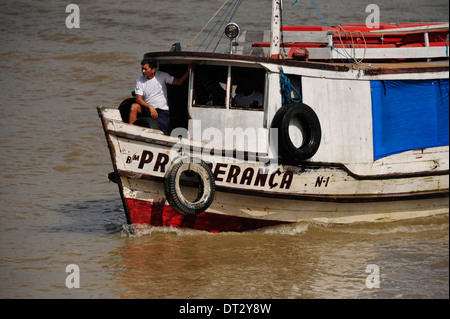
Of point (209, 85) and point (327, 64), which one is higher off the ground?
point (327, 64)

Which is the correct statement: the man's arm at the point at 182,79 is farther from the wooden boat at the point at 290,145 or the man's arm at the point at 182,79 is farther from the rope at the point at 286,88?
the rope at the point at 286,88

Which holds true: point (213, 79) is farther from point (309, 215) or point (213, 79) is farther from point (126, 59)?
point (126, 59)

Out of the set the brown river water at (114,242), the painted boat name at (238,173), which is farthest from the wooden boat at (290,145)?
the brown river water at (114,242)

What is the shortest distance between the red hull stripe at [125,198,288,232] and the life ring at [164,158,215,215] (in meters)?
0.45

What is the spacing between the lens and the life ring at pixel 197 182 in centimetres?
902

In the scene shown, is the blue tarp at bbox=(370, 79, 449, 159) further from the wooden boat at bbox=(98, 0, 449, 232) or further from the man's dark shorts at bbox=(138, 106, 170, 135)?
the man's dark shorts at bbox=(138, 106, 170, 135)

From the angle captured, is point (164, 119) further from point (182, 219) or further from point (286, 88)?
point (286, 88)

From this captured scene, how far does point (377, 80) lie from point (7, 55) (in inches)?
493

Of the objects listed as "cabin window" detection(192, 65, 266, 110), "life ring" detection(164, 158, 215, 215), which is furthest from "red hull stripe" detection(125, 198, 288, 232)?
"cabin window" detection(192, 65, 266, 110)

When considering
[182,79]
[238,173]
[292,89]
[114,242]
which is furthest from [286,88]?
[114,242]

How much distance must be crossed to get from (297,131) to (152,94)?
6.57 feet

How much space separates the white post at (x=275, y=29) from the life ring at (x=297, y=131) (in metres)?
0.96

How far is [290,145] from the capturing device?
9289 millimetres

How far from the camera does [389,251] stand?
9.05m
